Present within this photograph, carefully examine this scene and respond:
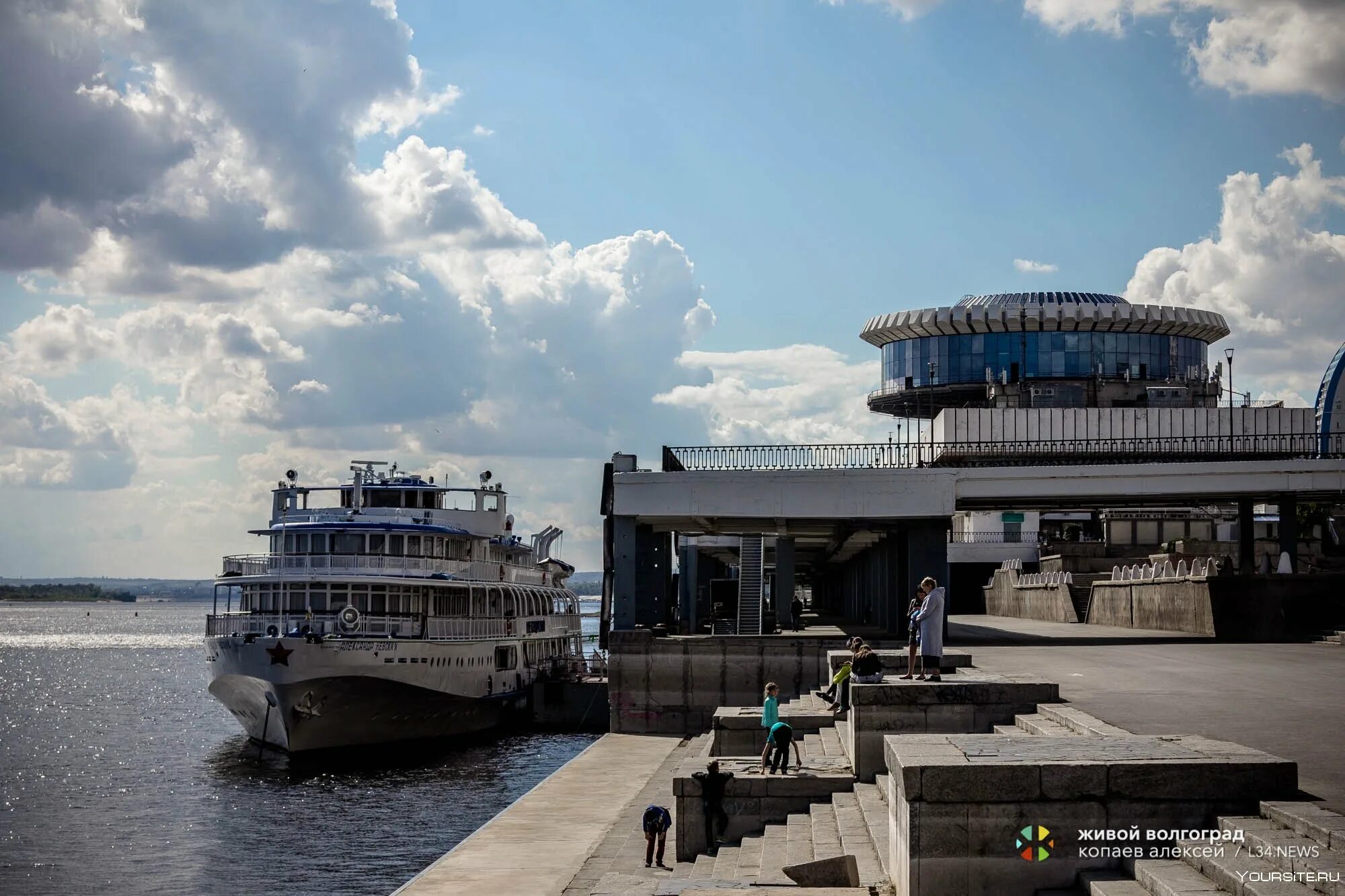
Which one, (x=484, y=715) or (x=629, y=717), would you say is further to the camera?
(x=484, y=715)

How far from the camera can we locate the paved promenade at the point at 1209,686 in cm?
1381

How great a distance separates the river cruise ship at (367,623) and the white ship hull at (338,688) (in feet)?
0.14

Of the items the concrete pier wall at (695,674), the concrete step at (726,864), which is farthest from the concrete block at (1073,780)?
the concrete pier wall at (695,674)

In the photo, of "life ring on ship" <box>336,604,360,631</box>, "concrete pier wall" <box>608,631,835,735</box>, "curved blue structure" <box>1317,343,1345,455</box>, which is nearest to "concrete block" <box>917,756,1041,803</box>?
"concrete pier wall" <box>608,631,835,735</box>

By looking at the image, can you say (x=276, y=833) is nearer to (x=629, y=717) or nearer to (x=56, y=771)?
(x=629, y=717)

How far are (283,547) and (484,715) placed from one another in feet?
32.8

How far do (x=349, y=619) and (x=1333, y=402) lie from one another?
1361 inches

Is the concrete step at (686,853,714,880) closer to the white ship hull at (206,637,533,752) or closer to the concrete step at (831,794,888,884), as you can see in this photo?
the concrete step at (831,794,888,884)

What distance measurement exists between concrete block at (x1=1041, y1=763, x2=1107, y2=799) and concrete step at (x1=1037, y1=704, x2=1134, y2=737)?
262 cm

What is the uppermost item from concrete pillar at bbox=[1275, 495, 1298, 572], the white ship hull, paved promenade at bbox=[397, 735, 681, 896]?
concrete pillar at bbox=[1275, 495, 1298, 572]

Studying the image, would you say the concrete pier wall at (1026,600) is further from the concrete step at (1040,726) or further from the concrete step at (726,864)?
the concrete step at (1040,726)

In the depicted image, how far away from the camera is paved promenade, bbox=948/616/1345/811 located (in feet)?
45.3

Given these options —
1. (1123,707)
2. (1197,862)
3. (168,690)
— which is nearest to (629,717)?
(1123,707)

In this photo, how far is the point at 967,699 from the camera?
52.0 ft
